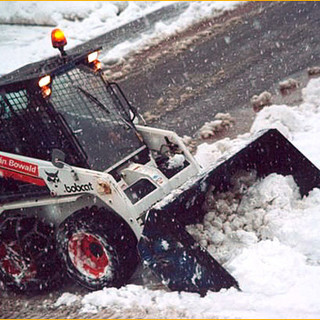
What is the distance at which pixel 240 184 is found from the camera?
20.4 ft

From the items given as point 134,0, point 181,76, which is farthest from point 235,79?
point 134,0

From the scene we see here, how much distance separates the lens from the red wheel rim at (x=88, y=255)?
562 cm

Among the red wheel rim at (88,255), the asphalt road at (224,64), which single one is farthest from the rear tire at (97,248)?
the asphalt road at (224,64)

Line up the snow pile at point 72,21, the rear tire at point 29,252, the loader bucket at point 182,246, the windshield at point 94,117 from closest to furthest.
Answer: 1. the loader bucket at point 182,246
2. the windshield at point 94,117
3. the rear tire at point 29,252
4. the snow pile at point 72,21

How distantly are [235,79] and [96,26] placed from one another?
8200 mm

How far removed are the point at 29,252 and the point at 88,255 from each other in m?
0.61

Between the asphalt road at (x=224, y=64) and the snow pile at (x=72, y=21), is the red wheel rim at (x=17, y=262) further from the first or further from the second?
the snow pile at (x=72, y=21)

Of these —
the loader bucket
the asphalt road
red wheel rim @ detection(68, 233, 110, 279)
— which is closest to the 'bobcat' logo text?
red wheel rim @ detection(68, 233, 110, 279)

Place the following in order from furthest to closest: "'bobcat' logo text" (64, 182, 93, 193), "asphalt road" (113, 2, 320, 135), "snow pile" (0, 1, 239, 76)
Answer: "snow pile" (0, 1, 239, 76), "asphalt road" (113, 2, 320, 135), "'bobcat' logo text" (64, 182, 93, 193)

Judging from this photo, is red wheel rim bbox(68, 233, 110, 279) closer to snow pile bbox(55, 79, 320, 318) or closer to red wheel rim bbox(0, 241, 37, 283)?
snow pile bbox(55, 79, 320, 318)

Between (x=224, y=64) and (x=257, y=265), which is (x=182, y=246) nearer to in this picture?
(x=257, y=265)

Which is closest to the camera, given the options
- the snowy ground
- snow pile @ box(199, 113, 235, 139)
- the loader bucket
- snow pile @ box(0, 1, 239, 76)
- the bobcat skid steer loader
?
the snowy ground

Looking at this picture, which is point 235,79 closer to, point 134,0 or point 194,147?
point 194,147

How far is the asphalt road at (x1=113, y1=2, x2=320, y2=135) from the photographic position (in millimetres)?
10703
